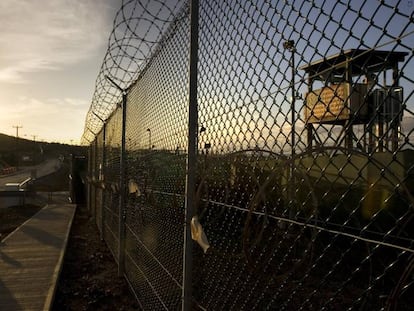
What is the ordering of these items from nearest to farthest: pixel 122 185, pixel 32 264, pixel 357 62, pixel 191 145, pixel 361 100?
pixel 361 100 → pixel 357 62 → pixel 191 145 → pixel 122 185 → pixel 32 264

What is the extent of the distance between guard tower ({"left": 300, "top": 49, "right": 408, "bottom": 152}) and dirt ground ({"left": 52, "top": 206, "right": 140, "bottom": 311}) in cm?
480

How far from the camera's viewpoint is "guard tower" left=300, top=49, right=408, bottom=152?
61.3 inches

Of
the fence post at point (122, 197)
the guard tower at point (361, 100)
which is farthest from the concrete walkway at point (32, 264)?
the guard tower at point (361, 100)

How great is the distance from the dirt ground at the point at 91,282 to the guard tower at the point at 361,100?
15.7 ft

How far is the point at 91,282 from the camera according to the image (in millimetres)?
7703

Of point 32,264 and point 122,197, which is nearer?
point 122,197

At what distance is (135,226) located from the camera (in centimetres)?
604

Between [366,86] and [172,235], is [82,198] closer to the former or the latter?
[172,235]

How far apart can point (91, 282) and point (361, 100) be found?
6.88 meters

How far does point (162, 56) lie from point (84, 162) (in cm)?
2305

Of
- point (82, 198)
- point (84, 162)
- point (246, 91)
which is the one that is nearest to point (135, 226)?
point (246, 91)

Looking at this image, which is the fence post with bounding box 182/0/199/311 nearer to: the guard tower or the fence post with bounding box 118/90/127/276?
the guard tower

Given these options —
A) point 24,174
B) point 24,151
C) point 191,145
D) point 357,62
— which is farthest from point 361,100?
point 24,151

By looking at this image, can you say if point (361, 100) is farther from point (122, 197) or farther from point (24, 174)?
point (24, 174)
